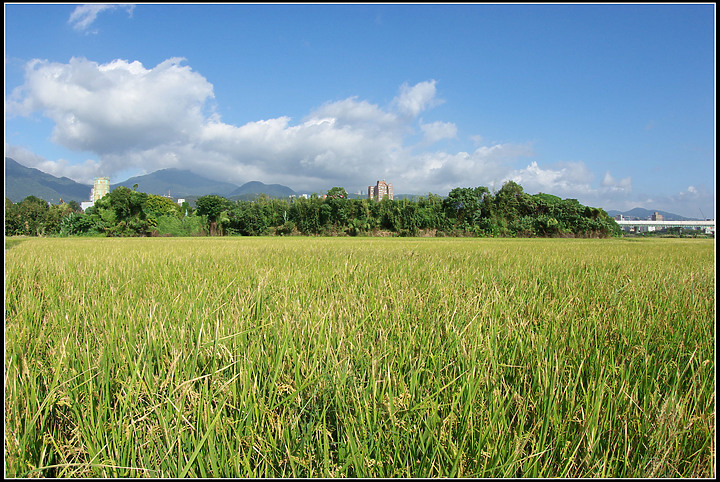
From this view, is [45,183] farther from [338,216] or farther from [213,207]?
[338,216]

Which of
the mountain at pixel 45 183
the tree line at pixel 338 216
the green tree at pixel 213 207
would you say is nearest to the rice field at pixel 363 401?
the tree line at pixel 338 216

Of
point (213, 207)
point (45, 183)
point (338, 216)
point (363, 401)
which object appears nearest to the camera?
point (363, 401)

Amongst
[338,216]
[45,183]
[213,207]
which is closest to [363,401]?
[338,216]

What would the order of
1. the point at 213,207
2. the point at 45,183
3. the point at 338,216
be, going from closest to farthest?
the point at 338,216, the point at 213,207, the point at 45,183

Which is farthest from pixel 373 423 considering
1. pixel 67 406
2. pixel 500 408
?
pixel 67 406

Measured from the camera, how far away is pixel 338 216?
23.6 m

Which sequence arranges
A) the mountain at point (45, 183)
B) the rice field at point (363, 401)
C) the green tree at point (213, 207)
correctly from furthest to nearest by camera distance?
the mountain at point (45, 183) < the green tree at point (213, 207) < the rice field at point (363, 401)

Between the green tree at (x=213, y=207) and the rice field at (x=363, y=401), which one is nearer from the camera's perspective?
the rice field at (x=363, y=401)

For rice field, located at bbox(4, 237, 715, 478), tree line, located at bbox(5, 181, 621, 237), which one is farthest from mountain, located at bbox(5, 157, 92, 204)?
rice field, located at bbox(4, 237, 715, 478)

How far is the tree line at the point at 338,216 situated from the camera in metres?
21.1

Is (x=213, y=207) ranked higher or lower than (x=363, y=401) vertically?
higher

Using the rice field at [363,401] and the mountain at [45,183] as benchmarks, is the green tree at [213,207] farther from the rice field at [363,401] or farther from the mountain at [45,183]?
the mountain at [45,183]

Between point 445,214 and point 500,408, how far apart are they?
22.6 m

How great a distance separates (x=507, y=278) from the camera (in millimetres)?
3066
